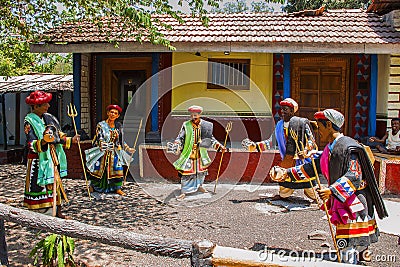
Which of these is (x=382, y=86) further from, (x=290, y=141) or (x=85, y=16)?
(x=85, y=16)

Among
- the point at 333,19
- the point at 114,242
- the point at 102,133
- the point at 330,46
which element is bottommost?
the point at 114,242

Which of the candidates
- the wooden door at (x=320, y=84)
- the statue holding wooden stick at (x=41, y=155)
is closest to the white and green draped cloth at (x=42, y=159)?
the statue holding wooden stick at (x=41, y=155)

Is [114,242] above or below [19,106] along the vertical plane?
below

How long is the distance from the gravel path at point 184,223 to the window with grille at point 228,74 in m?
3.25

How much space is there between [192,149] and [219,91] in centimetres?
337

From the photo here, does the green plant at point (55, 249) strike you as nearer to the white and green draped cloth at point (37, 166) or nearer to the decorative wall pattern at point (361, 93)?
the white and green draped cloth at point (37, 166)

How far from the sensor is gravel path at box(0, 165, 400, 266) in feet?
16.1

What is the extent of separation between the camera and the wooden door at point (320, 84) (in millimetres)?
10453

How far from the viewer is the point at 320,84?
10.6m

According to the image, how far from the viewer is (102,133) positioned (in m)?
7.62

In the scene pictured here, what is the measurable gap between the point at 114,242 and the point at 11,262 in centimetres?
183

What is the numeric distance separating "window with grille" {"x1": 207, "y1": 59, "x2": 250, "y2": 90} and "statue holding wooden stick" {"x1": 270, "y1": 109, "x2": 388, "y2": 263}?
6.52 meters

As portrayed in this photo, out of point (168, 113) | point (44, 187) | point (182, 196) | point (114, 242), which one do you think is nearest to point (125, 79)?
point (168, 113)

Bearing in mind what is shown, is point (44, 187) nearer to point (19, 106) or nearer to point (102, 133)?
point (102, 133)
